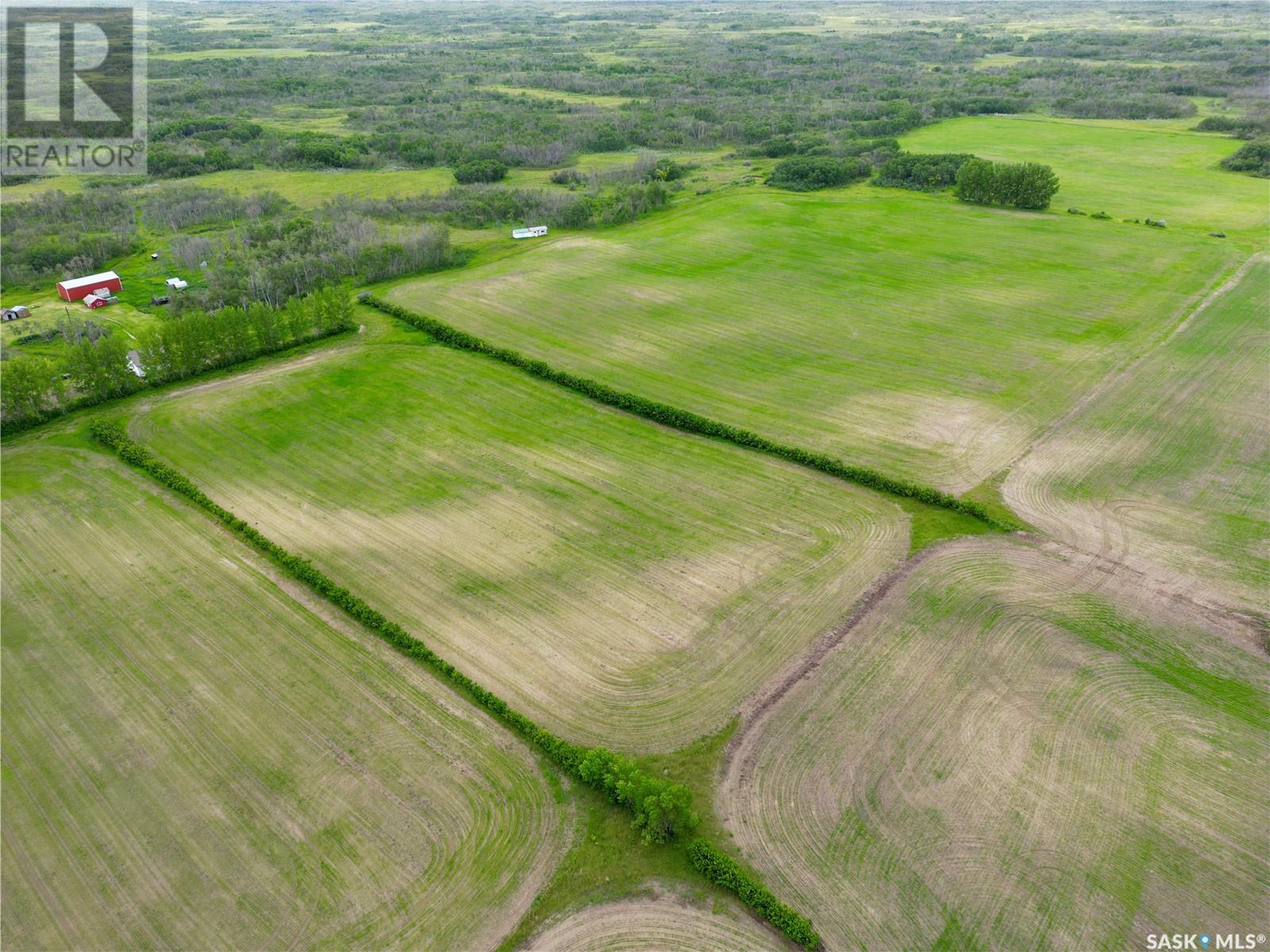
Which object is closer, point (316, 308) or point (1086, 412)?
point (1086, 412)

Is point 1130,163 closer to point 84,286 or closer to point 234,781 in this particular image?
point 234,781

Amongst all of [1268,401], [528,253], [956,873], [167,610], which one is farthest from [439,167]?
[956,873]

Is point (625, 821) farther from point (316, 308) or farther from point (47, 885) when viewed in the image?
point (316, 308)

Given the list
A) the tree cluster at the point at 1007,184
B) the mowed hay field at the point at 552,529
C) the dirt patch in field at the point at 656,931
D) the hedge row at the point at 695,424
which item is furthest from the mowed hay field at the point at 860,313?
the dirt patch in field at the point at 656,931

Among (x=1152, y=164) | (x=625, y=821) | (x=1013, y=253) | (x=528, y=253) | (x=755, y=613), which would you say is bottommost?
(x=625, y=821)

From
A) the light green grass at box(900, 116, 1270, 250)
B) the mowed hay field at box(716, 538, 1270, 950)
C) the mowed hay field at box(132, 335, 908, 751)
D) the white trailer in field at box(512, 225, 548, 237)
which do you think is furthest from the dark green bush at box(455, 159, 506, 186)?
the mowed hay field at box(716, 538, 1270, 950)

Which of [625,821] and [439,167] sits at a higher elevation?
[439,167]

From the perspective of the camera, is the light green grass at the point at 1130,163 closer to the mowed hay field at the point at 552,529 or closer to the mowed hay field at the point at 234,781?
the mowed hay field at the point at 552,529
